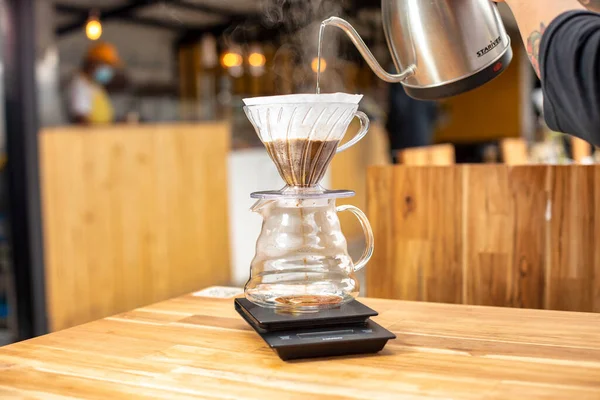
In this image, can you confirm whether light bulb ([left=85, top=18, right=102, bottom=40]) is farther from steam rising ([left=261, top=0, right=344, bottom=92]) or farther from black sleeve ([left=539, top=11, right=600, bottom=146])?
black sleeve ([left=539, top=11, right=600, bottom=146])

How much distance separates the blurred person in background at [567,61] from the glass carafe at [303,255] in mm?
297

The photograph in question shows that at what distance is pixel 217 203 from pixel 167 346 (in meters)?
3.39

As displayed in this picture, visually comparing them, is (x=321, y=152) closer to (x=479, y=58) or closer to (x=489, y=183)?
(x=479, y=58)

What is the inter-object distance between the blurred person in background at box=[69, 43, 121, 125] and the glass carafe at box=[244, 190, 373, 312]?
270 cm

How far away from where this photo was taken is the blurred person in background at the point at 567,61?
79 cm

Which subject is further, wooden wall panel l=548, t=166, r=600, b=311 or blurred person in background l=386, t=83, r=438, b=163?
blurred person in background l=386, t=83, r=438, b=163

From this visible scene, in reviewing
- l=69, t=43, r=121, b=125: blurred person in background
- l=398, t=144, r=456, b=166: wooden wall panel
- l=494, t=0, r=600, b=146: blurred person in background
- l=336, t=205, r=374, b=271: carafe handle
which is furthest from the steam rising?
l=494, t=0, r=600, b=146: blurred person in background

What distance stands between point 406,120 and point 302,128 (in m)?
3.28

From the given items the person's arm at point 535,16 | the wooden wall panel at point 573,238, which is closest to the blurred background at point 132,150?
the wooden wall panel at point 573,238

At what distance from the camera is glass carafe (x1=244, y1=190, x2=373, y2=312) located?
3.32 feet

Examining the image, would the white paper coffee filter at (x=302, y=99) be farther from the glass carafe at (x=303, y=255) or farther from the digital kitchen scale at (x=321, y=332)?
the digital kitchen scale at (x=321, y=332)

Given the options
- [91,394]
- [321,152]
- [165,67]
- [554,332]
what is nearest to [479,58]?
[321,152]

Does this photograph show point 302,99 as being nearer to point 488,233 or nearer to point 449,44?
point 449,44

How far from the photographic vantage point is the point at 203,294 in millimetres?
1286
